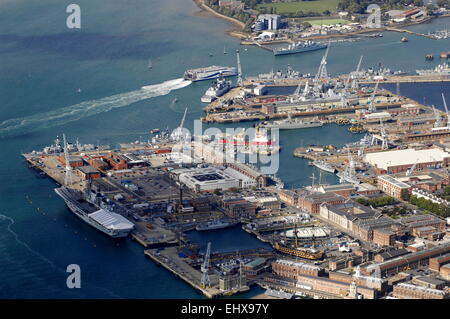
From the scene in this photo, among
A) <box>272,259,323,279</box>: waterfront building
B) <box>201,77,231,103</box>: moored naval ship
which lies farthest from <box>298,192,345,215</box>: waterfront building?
<box>201,77,231,103</box>: moored naval ship

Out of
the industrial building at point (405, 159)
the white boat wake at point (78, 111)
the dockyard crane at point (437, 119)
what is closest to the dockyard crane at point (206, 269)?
the industrial building at point (405, 159)

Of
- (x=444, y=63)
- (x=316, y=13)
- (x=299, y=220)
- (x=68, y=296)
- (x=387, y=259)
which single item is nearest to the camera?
(x=68, y=296)

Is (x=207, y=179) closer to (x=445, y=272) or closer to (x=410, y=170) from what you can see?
(x=410, y=170)

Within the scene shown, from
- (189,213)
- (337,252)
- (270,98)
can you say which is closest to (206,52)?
(270,98)

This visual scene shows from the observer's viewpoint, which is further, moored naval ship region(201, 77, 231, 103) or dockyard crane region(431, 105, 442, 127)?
moored naval ship region(201, 77, 231, 103)

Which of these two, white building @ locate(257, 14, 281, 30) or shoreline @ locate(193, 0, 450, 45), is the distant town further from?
white building @ locate(257, 14, 281, 30)

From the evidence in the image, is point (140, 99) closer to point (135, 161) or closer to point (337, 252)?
point (135, 161)
